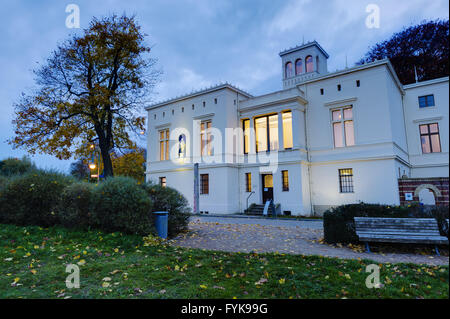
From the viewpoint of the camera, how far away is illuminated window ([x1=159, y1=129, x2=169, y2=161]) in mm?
25844

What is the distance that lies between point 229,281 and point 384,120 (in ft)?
55.3

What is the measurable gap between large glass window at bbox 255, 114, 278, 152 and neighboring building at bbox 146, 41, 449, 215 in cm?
9

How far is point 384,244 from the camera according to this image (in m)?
7.20

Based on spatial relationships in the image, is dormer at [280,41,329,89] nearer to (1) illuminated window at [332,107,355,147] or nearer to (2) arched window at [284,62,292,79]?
(2) arched window at [284,62,292,79]

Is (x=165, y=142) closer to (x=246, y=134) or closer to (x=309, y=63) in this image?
(x=246, y=134)

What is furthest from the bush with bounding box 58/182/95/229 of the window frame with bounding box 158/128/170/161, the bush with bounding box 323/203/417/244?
the window frame with bounding box 158/128/170/161

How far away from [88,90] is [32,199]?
28.4 feet

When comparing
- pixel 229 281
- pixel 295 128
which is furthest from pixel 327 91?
pixel 229 281

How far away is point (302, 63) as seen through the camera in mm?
30000

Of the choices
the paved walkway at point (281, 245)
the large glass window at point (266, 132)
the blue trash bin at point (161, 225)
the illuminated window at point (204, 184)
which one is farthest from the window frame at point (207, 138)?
the blue trash bin at point (161, 225)

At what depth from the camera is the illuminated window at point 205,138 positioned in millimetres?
22688

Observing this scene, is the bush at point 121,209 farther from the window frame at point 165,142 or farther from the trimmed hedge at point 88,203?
the window frame at point 165,142

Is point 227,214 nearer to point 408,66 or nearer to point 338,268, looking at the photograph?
point 338,268

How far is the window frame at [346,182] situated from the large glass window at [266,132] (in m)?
5.79
